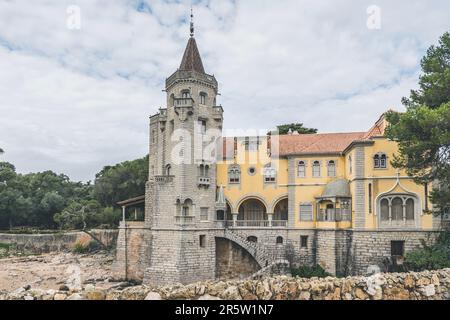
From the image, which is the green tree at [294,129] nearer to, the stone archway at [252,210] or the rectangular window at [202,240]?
the stone archway at [252,210]

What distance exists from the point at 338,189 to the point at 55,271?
89.2 ft

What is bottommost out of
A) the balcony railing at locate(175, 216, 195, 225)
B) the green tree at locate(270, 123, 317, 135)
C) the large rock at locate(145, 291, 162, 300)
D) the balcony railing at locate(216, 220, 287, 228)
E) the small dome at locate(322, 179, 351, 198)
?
the large rock at locate(145, 291, 162, 300)

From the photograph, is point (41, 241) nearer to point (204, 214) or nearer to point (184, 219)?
point (184, 219)

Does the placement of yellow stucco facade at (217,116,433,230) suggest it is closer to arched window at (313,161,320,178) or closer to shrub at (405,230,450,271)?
arched window at (313,161,320,178)

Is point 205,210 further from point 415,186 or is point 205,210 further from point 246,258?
point 415,186

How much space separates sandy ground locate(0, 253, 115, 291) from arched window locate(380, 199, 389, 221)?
21.4 metres

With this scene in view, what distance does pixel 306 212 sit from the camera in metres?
29.4

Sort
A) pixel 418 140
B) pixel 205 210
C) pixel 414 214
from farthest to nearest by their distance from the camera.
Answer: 1. pixel 205 210
2. pixel 414 214
3. pixel 418 140

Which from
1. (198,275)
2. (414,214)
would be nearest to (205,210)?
(198,275)

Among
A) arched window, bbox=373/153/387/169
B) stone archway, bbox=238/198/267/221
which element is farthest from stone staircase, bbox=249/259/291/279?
arched window, bbox=373/153/387/169

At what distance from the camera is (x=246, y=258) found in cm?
2938

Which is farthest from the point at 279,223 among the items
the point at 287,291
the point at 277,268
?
the point at 287,291

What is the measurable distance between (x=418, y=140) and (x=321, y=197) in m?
9.89

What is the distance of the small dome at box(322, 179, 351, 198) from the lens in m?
27.3
